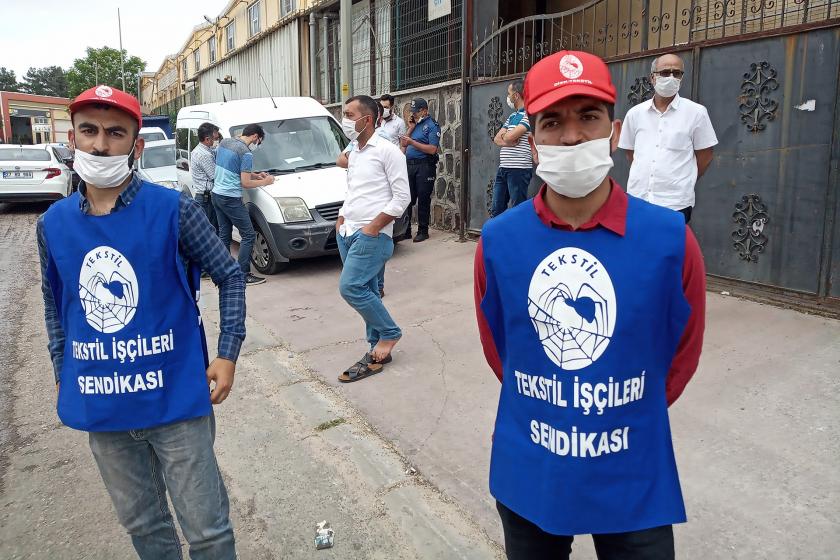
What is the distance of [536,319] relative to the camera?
164cm

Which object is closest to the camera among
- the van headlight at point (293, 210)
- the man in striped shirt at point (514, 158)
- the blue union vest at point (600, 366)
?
the blue union vest at point (600, 366)

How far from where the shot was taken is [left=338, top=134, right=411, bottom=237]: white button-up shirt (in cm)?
481

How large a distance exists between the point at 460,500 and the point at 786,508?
1.44m

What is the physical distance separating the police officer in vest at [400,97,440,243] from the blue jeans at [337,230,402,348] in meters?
4.36

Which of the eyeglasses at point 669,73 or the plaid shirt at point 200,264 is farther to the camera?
the eyeglasses at point 669,73

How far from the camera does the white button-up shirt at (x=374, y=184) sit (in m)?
4.81

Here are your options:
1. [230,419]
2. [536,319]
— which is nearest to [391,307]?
[230,419]

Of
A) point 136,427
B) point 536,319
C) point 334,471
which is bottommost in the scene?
point 334,471

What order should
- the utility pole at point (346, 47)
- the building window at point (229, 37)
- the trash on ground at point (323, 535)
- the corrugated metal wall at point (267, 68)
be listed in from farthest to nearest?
the building window at point (229, 37), the corrugated metal wall at point (267, 68), the utility pole at point (346, 47), the trash on ground at point (323, 535)

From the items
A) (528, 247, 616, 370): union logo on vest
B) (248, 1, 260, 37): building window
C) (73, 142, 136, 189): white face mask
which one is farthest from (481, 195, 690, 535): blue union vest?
(248, 1, 260, 37): building window

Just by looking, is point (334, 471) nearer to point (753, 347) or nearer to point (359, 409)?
point (359, 409)

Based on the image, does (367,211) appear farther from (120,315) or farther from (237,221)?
(237,221)

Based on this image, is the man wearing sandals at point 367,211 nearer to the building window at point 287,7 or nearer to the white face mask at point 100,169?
the white face mask at point 100,169

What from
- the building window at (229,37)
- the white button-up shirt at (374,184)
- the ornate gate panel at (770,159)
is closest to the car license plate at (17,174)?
the building window at (229,37)
